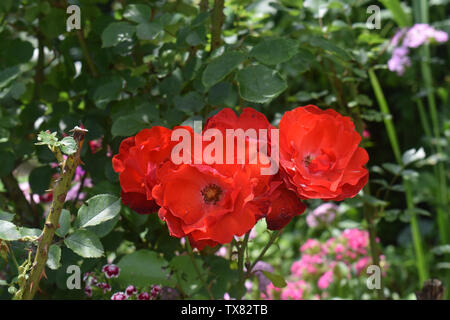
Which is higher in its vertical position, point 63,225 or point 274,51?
point 274,51

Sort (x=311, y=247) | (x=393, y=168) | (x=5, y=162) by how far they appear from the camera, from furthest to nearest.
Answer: (x=311, y=247) → (x=393, y=168) → (x=5, y=162)

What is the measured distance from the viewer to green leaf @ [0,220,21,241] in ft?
2.27

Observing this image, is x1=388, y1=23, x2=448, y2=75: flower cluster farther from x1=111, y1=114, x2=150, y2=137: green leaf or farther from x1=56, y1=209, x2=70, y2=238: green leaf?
x1=56, y1=209, x2=70, y2=238: green leaf

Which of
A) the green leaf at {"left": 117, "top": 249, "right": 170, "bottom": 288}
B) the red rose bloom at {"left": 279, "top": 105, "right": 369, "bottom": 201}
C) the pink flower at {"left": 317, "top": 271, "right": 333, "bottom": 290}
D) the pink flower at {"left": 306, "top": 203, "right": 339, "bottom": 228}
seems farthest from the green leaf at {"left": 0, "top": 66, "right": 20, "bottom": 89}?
the pink flower at {"left": 306, "top": 203, "right": 339, "bottom": 228}

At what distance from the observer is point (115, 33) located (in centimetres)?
100

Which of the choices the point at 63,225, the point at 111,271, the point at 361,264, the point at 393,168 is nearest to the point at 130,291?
the point at 111,271

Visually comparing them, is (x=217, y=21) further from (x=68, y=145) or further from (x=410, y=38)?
(x=410, y=38)

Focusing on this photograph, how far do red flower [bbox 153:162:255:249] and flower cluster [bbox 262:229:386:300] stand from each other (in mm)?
1183

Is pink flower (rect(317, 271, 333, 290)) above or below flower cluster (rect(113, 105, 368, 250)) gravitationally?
below

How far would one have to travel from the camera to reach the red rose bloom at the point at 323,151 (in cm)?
71

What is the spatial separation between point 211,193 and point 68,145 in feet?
0.61

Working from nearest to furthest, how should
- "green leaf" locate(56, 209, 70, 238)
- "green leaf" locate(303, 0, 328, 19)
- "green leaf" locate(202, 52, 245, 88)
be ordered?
"green leaf" locate(56, 209, 70, 238) < "green leaf" locate(202, 52, 245, 88) < "green leaf" locate(303, 0, 328, 19)

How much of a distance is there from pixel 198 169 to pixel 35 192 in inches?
24.6

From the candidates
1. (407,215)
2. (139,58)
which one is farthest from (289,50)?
(407,215)
